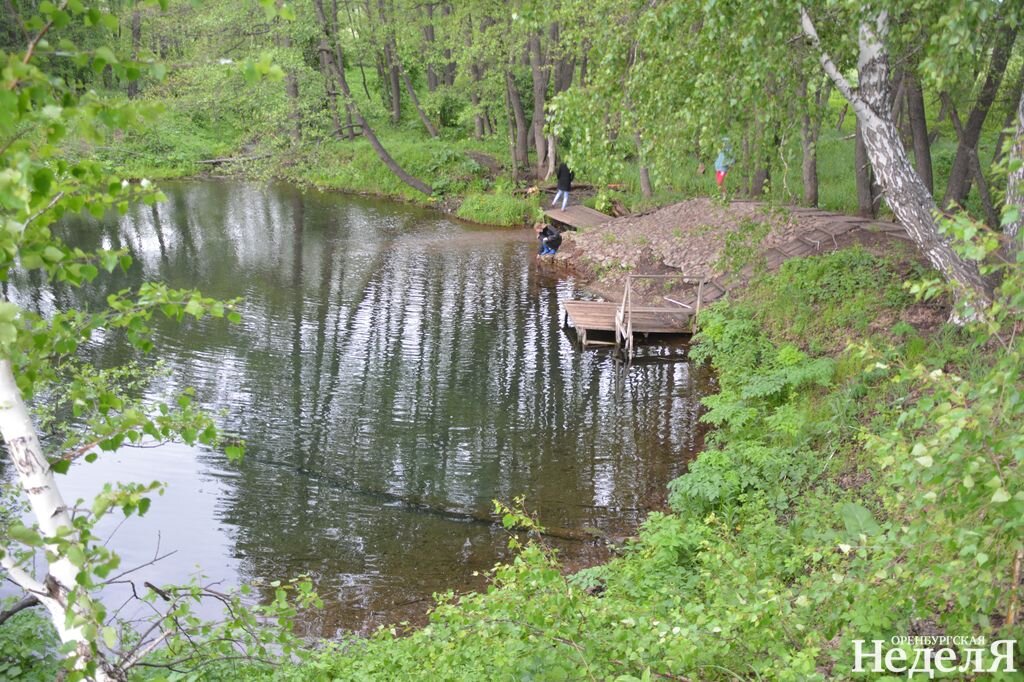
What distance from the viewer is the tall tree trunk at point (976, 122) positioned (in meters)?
12.7

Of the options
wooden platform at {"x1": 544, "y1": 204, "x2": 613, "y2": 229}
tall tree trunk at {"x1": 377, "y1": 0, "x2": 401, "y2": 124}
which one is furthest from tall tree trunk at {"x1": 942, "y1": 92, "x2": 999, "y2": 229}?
tall tree trunk at {"x1": 377, "y1": 0, "x2": 401, "y2": 124}

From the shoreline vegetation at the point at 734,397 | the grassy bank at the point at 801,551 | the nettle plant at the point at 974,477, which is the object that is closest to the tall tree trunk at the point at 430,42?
the shoreline vegetation at the point at 734,397

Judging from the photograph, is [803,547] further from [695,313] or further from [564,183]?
[564,183]

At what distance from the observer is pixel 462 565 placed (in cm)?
898

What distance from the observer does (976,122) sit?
1349 cm

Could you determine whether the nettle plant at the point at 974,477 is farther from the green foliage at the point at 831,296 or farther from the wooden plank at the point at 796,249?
the wooden plank at the point at 796,249

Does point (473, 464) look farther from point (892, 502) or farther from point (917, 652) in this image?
point (917, 652)

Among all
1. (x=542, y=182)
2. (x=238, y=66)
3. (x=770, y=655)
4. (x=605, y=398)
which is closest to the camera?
(x=238, y=66)

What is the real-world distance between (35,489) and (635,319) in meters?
13.4

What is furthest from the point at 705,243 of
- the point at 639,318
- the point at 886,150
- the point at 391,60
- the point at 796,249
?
the point at 391,60

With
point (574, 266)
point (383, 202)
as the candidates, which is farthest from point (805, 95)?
point (383, 202)

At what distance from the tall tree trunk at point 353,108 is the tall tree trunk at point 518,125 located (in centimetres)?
338

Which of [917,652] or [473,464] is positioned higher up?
[917,652]

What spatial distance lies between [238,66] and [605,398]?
422 inches
